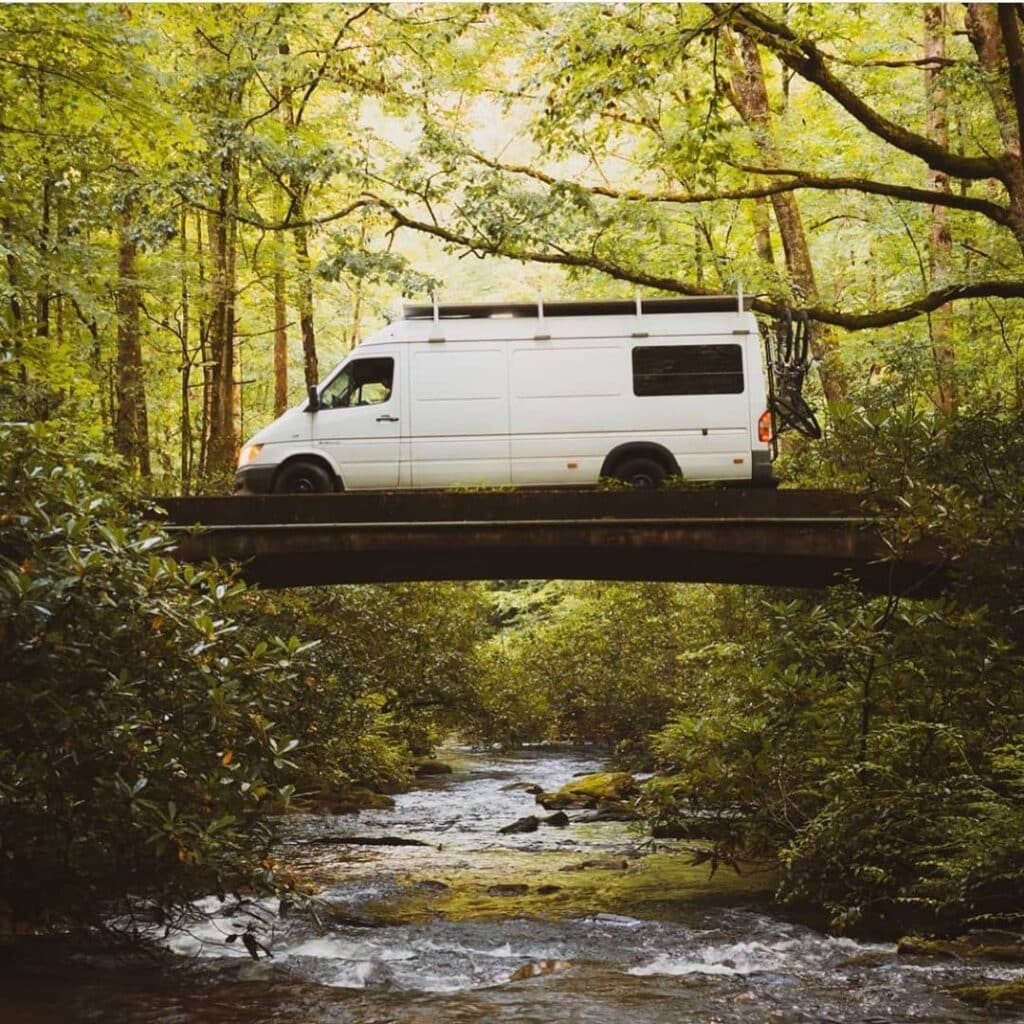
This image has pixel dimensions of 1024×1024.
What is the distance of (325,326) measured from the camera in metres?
34.5

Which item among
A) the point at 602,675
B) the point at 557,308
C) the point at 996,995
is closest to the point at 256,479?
the point at 557,308

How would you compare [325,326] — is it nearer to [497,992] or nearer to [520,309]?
[520,309]

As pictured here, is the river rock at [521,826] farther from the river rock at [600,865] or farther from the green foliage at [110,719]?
the green foliage at [110,719]

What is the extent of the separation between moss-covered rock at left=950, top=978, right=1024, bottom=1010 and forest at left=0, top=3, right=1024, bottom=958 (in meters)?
0.92

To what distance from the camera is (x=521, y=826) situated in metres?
14.2

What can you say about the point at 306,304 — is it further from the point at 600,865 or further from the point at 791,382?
the point at 600,865

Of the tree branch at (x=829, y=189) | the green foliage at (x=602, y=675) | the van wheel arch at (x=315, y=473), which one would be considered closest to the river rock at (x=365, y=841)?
the van wheel arch at (x=315, y=473)

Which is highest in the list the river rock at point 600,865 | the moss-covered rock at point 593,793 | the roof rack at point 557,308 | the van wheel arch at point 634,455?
the roof rack at point 557,308

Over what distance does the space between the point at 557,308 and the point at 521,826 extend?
6855 mm

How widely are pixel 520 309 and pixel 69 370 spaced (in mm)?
5672

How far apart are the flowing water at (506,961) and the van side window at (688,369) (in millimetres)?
5796

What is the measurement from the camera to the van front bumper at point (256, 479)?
13.6 m

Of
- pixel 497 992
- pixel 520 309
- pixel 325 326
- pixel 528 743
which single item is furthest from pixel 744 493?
pixel 325 326

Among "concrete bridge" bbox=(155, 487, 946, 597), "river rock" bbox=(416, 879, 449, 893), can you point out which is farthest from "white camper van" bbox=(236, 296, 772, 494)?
"river rock" bbox=(416, 879, 449, 893)
